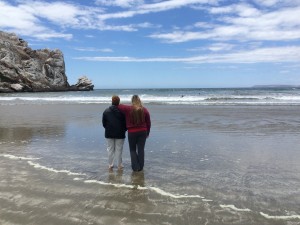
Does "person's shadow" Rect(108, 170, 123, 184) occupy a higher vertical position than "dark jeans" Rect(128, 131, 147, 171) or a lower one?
lower

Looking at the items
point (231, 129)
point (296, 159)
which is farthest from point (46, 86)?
point (296, 159)

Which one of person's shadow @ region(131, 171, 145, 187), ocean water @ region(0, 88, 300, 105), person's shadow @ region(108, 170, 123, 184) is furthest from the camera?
ocean water @ region(0, 88, 300, 105)

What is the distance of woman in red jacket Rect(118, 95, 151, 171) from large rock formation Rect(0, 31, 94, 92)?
243 ft

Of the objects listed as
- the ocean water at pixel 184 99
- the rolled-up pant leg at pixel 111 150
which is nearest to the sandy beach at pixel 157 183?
the rolled-up pant leg at pixel 111 150

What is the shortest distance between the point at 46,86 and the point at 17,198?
94.5 meters

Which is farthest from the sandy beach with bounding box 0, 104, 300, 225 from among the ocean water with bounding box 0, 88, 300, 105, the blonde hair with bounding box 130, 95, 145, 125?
the ocean water with bounding box 0, 88, 300, 105

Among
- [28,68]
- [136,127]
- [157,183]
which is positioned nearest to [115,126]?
[136,127]

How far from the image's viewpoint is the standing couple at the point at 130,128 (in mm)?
7805

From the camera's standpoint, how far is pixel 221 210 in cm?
526

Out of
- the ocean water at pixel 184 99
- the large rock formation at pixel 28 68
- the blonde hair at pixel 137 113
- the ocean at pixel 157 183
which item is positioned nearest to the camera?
the ocean at pixel 157 183

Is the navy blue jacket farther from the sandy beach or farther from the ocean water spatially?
the ocean water

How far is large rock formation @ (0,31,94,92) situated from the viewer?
270ft

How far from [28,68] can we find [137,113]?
9327 cm

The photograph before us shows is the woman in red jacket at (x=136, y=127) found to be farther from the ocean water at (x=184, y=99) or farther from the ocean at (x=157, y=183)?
the ocean water at (x=184, y=99)
